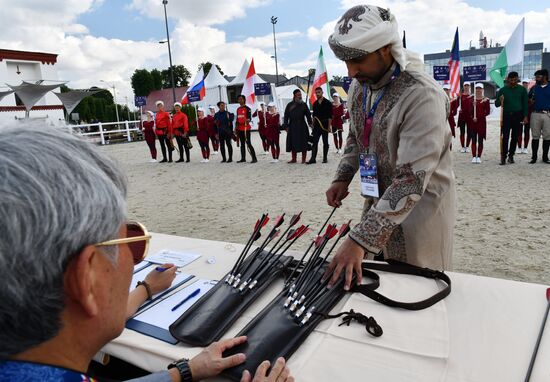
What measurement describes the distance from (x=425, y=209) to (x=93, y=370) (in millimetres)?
1352

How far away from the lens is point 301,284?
50.5 inches

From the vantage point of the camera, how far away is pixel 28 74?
31.1 metres

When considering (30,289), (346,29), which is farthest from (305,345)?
(346,29)

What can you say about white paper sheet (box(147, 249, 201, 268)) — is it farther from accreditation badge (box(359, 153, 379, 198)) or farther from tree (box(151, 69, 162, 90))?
tree (box(151, 69, 162, 90))

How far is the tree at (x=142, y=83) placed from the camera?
61000mm

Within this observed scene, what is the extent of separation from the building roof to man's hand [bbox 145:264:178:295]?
1328 inches

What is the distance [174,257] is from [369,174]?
3.05ft

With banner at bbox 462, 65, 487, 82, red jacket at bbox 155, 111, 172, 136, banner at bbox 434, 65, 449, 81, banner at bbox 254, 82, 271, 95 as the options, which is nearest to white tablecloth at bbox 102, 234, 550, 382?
red jacket at bbox 155, 111, 172, 136

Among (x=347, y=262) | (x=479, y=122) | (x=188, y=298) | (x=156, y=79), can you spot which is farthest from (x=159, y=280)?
(x=156, y=79)

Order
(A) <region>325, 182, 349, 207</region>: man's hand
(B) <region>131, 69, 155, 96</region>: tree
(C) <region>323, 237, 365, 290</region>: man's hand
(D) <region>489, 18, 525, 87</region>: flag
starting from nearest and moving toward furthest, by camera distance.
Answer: (C) <region>323, 237, 365, 290</region>: man's hand
(A) <region>325, 182, 349, 207</region>: man's hand
(D) <region>489, 18, 525, 87</region>: flag
(B) <region>131, 69, 155, 96</region>: tree

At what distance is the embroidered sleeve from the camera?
1.39m

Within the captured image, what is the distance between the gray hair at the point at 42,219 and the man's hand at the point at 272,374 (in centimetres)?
45

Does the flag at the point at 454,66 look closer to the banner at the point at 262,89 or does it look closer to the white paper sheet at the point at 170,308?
the banner at the point at 262,89

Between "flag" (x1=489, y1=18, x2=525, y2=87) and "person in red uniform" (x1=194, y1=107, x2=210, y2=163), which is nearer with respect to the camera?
"flag" (x1=489, y1=18, x2=525, y2=87)
